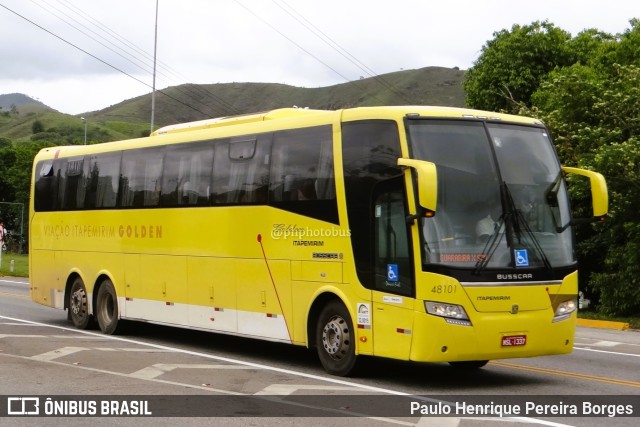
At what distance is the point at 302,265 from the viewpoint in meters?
13.4

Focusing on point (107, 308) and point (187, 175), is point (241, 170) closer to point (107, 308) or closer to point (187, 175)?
point (187, 175)

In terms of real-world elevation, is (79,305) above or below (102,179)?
below

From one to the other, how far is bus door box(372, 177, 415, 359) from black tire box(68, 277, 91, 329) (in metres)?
8.82

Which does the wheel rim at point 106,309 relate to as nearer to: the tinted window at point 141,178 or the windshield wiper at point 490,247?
the tinted window at point 141,178

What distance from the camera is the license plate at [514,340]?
11.6 meters

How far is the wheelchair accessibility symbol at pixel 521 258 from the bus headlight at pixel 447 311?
973 millimetres

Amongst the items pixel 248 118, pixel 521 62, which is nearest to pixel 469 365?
pixel 248 118

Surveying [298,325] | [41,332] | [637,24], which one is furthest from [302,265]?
[637,24]

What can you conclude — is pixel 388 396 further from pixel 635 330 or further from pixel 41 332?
pixel 635 330

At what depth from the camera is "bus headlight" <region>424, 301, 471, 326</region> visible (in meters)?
11.3

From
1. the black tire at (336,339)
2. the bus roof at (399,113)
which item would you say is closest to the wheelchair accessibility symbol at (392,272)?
the black tire at (336,339)

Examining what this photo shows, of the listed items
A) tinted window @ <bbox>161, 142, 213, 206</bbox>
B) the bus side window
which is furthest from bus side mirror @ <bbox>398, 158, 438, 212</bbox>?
the bus side window

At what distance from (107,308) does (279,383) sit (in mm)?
7482

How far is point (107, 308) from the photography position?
18516mm
